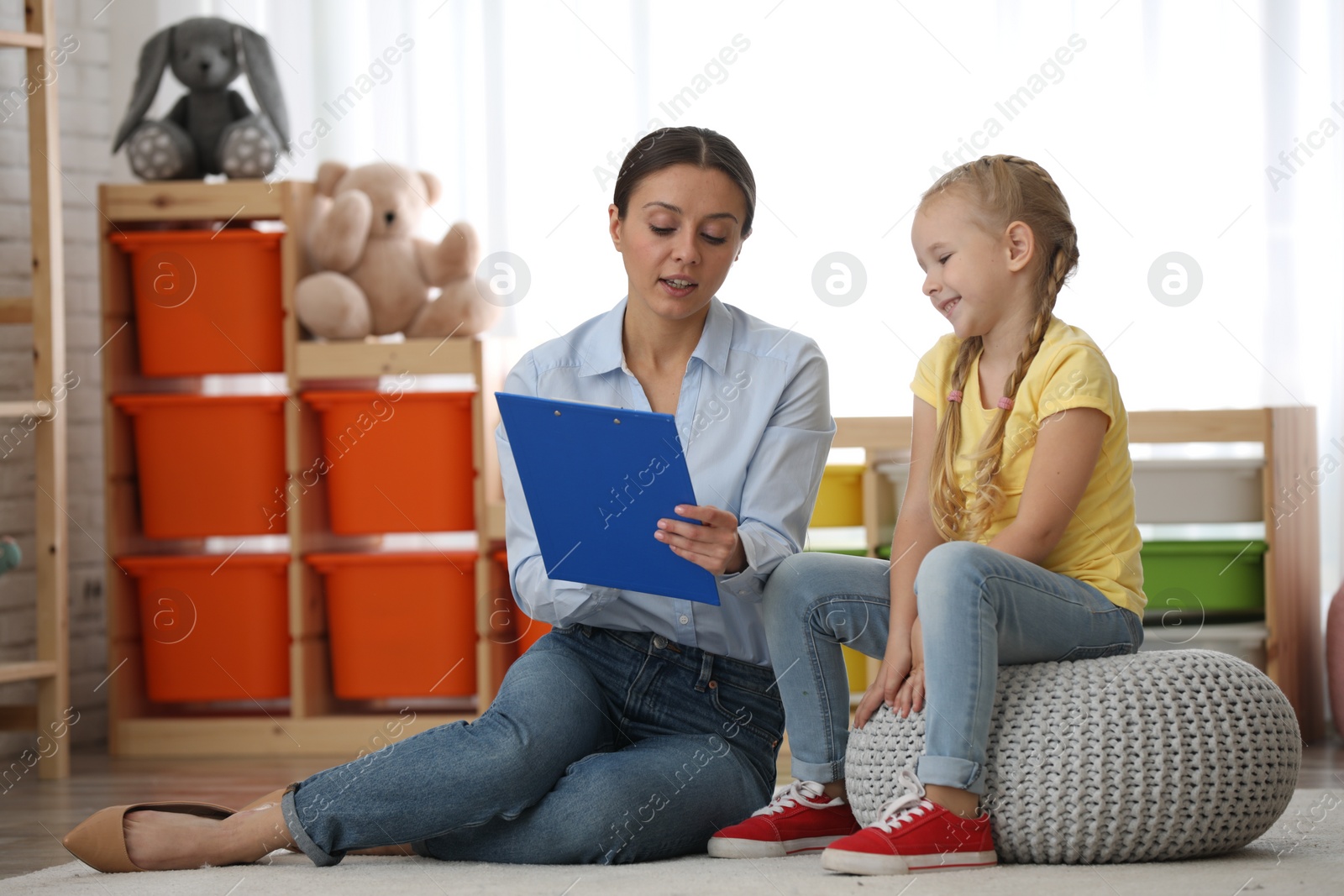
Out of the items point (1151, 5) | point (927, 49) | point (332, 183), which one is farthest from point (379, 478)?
point (1151, 5)

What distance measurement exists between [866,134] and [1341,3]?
0.97m

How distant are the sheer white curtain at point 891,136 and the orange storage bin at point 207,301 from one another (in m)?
0.44

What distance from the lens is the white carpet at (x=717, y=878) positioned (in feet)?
3.84

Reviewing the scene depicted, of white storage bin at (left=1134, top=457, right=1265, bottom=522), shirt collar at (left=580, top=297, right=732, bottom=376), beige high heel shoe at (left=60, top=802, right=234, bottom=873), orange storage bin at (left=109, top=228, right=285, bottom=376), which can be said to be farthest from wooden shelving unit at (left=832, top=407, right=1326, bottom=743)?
beige high heel shoe at (left=60, top=802, right=234, bottom=873)

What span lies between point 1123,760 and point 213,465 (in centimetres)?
Answer: 191

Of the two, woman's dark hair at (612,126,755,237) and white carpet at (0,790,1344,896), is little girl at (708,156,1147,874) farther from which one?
woman's dark hair at (612,126,755,237)

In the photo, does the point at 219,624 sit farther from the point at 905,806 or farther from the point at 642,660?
the point at 905,806

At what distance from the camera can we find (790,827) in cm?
142

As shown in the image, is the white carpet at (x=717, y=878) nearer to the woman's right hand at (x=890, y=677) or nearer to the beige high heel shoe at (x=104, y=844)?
the beige high heel shoe at (x=104, y=844)

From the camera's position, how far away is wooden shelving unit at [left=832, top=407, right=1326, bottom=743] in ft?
8.02

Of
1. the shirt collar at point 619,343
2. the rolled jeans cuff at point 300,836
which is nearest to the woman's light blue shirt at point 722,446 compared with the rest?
the shirt collar at point 619,343

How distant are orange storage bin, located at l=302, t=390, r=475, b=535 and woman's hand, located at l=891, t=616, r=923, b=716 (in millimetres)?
1372

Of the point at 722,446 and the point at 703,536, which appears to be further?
the point at 722,446

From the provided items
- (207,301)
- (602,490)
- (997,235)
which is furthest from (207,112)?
(997,235)
